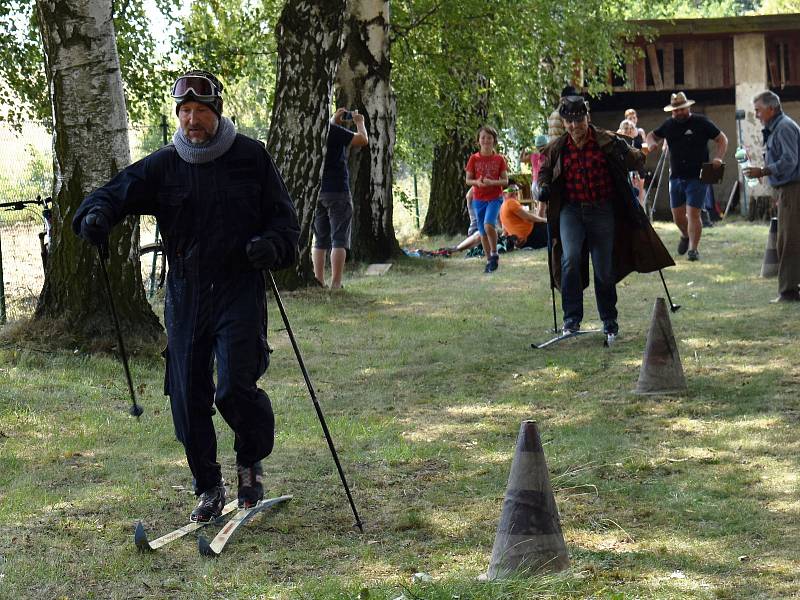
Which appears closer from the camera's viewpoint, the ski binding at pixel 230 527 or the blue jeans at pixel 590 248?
the ski binding at pixel 230 527

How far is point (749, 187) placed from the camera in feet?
90.2

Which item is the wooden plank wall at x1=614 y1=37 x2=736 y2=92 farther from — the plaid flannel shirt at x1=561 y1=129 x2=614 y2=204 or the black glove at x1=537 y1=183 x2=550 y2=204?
the black glove at x1=537 y1=183 x2=550 y2=204

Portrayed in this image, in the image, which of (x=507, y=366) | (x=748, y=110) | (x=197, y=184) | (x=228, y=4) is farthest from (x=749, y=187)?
(x=197, y=184)

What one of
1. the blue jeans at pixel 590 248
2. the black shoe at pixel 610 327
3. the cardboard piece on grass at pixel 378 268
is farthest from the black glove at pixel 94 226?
the cardboard piece on grass at pixel 378 268

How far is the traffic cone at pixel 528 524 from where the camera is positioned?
16.6 feet

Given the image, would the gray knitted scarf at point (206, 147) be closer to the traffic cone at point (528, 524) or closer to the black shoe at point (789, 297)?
the traffic cone at point (528, 524)

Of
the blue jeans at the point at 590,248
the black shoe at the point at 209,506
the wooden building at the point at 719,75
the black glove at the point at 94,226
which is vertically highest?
the wooden building at the point at 719,75

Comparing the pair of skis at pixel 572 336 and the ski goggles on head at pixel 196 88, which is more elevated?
the ski goggles on head at pixel 196 88

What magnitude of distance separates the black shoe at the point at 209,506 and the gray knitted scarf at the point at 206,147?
1537mm

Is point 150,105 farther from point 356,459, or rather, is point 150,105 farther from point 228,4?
point 356,459

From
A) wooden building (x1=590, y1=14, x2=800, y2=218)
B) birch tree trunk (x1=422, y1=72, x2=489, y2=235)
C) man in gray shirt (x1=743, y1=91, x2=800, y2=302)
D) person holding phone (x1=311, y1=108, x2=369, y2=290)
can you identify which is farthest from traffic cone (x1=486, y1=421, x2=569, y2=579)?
wooden building (x1=590, y1=14, x2=800, y2=218)

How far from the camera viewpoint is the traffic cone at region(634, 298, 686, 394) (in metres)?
8.95

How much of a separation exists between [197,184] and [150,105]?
→ 12704 millimetres

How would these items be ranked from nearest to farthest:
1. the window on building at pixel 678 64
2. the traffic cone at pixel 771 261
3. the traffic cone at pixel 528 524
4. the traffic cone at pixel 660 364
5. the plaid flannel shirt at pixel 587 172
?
1. the traffic cone at pixel 528 524
2. the traffic cone at pixel 660 364
3. the plaid flannel shirt at pixel 587 172
4. the traffic cone at pixel 771 261
5. the window on building at pixel 678 64
